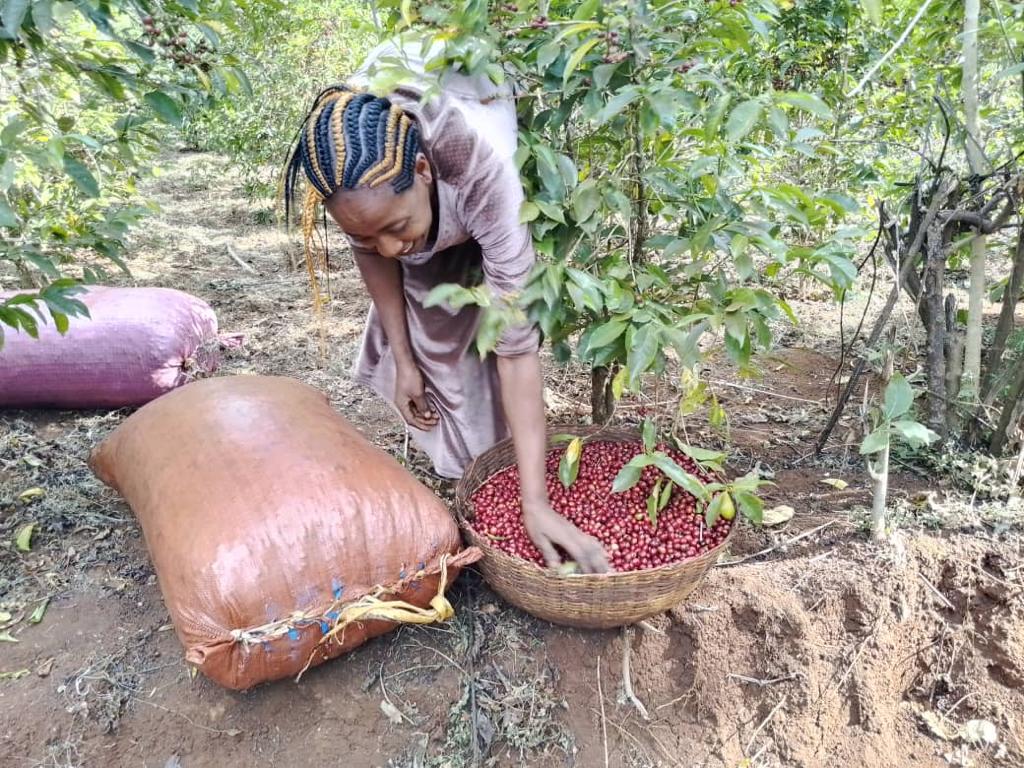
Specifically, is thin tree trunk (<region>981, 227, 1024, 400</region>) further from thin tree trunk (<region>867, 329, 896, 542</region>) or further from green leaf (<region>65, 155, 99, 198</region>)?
green leaf (<region>65, 155, 99, 198</region>)

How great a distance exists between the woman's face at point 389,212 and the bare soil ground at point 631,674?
903 millimetres

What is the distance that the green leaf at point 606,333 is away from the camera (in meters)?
1.43

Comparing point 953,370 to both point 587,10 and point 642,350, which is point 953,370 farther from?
point 587,10

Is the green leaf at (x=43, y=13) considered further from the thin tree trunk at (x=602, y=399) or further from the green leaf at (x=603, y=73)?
the thin tree trunk at (x=602, y=399)

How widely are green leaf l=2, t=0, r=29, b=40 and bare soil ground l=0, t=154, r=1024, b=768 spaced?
1.32 meters

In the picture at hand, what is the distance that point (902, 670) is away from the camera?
175 cm

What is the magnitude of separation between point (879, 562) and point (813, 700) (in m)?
0.36

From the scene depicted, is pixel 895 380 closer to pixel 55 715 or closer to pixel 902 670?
pixel 902 670

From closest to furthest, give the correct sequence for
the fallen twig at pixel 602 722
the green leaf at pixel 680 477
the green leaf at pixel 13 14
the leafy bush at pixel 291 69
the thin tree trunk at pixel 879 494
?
the green leaf at pixel 13 14, the green leaf at pixel 680 477, the fallen twig at pixel 602 722, the thin tree trunk at pixel 879 494, the leafy bush at pixel 291 69

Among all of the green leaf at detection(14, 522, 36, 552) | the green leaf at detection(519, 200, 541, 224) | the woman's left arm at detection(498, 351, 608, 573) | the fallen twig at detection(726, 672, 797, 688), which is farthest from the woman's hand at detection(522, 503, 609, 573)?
the green leaf at detection(14, 522, 36, 552)

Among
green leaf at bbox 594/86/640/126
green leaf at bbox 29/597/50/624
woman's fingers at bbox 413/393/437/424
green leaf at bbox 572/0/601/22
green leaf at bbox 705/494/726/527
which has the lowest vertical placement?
green leaf at bbox 29/597/50/624

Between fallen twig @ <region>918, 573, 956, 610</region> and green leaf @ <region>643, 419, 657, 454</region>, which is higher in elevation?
green leaf @ <region>643, 419, 657, 454</region>

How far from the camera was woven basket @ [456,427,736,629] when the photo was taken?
147 cm

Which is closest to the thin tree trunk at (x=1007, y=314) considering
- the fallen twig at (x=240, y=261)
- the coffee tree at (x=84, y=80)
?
the coffee tree at (x=84, y=80)
